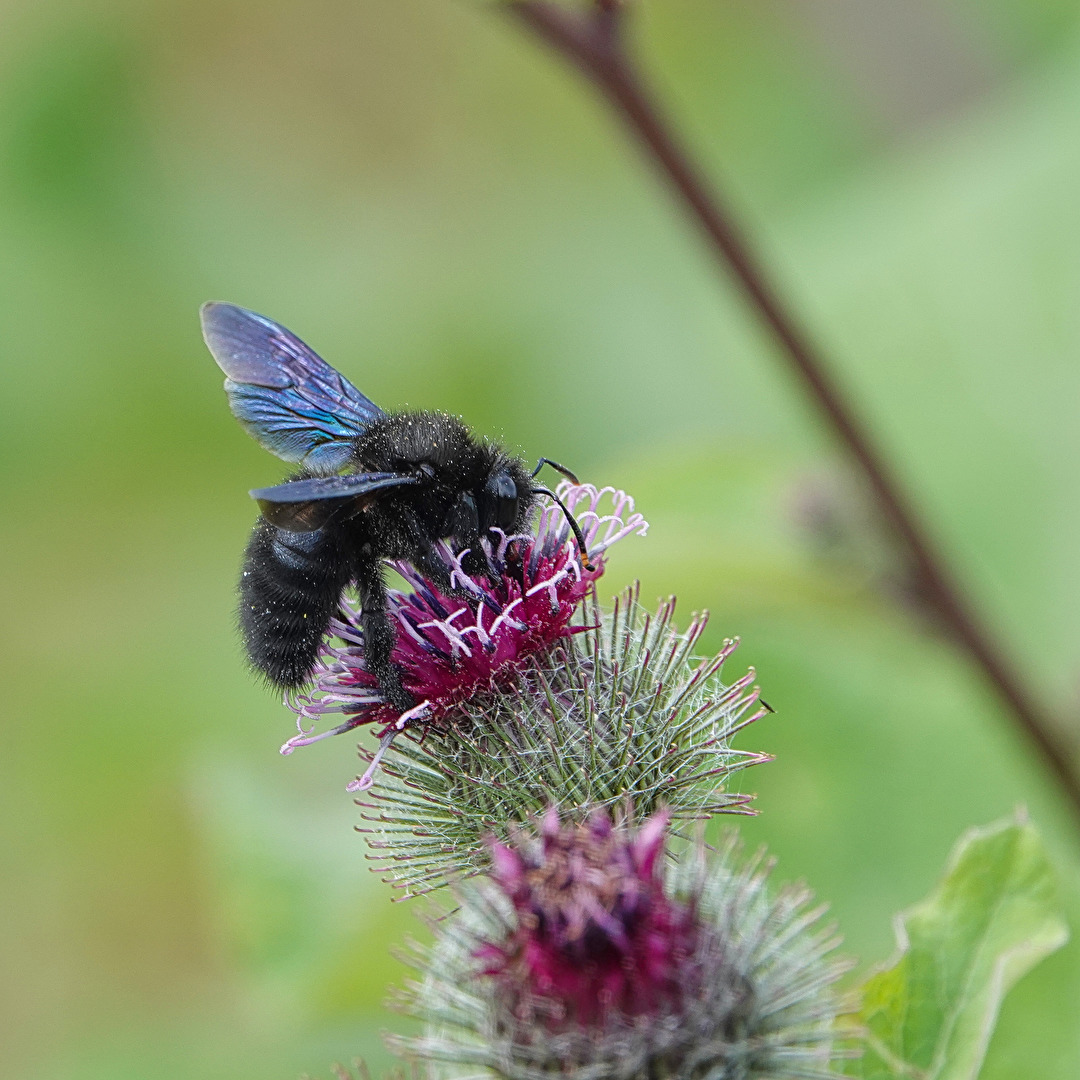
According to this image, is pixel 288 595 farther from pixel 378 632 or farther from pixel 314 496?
pixel 314 496

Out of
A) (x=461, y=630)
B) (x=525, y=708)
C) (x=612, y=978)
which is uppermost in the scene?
(x=461, y=630)

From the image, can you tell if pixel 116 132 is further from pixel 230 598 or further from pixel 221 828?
pixel 221 828

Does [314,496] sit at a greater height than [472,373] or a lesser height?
lesser

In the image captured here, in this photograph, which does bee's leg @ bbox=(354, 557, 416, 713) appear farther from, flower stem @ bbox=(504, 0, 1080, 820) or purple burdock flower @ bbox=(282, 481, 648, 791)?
flower stem @ bbox=(504, 0, 1080, 820)

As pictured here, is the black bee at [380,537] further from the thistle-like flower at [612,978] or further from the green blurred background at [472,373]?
the green blurred background at [472,373]

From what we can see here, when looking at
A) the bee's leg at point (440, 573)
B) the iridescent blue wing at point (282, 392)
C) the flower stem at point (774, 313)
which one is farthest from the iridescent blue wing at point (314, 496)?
the flower stem at point (774, 313)

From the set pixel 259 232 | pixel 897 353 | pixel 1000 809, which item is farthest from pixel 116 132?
pixel 1000 809

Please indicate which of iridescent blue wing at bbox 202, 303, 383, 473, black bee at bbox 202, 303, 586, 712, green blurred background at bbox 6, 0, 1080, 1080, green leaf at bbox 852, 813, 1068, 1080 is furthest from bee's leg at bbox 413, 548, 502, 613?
green blurred background at bbox 6, 0, 1080, 1080

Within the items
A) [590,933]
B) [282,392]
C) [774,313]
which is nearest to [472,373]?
[774,313]
